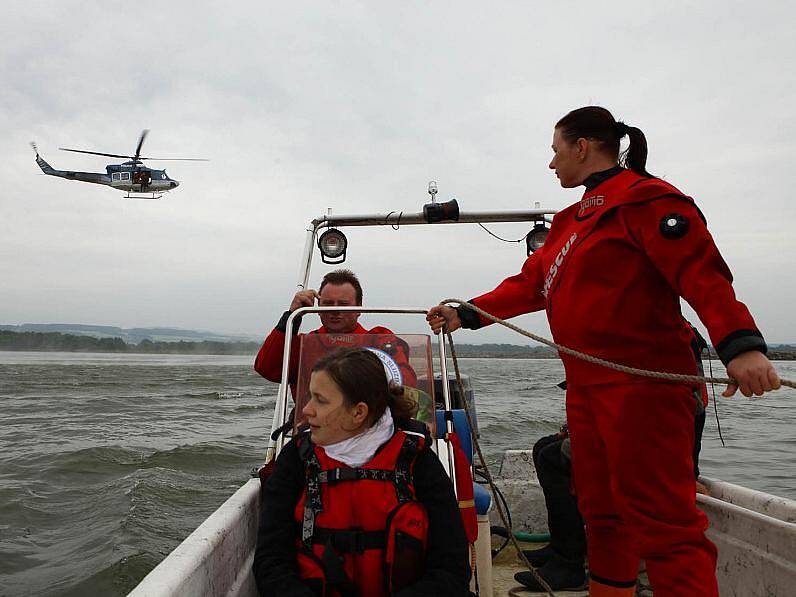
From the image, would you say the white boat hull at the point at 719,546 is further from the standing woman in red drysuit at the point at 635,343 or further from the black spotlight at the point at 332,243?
the black spotlight at the point at 332,243

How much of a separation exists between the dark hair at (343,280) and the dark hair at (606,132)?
1.52 m

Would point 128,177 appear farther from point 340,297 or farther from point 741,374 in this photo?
point 741,374

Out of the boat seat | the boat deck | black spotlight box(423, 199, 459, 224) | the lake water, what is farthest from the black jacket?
the lake water

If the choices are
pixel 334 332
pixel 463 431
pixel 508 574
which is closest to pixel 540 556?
pixel 508 574

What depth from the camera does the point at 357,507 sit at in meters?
1.72

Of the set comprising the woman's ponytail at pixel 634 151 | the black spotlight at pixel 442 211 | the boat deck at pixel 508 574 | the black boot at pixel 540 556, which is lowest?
the boat deck at pixel 508 574

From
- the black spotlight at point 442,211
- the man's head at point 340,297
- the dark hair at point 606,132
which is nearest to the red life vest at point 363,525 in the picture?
the dark hair at point 606,132

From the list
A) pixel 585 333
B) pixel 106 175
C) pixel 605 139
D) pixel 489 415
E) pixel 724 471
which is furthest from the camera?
pixel 106 175

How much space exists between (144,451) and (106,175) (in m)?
29.4

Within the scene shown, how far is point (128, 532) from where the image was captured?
4.94 m

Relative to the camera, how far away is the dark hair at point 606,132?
82.8 inches

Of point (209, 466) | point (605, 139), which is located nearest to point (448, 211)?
point (605, 139)

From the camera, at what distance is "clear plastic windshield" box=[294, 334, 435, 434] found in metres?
2.69

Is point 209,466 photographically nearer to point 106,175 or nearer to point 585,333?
point 585,333
